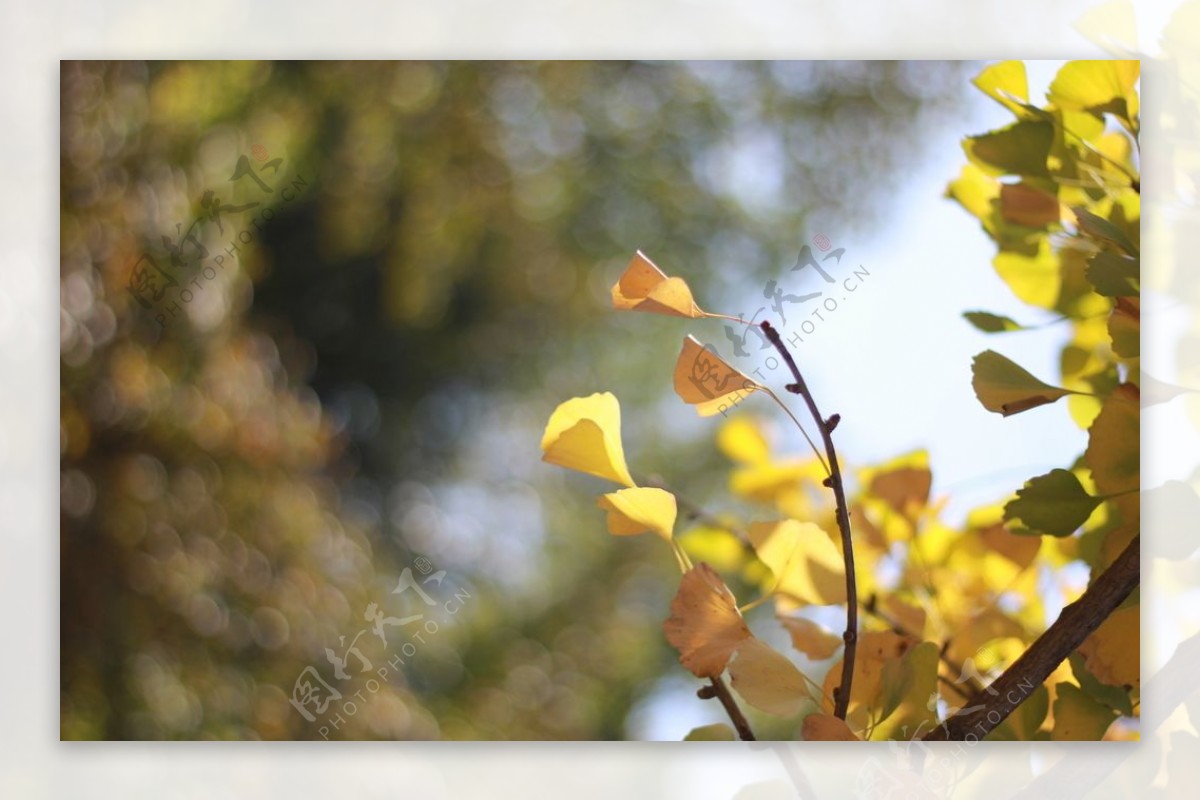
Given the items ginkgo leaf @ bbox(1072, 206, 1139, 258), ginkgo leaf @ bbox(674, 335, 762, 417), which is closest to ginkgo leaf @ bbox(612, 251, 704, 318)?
ginkgo leaf @ bbox(674, 335, 762, 417)

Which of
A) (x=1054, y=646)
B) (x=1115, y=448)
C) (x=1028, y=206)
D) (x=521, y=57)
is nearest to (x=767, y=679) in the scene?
(x=1054, y=646)

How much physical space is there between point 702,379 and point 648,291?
61mm

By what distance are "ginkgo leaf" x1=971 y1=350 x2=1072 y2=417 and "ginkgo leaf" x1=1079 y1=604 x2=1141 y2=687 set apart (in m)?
0.13

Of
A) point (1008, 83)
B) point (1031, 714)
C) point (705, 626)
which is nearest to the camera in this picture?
point (705, 626)

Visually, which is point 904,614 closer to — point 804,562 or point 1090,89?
point 804,562

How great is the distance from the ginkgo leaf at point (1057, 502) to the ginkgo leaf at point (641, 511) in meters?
0.21

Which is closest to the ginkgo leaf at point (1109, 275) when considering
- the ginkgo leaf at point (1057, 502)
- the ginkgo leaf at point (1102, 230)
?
the ginkgo leaf at point (1102, 230)

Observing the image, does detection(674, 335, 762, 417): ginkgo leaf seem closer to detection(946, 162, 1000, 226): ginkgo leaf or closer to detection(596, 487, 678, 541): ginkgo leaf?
detection(596, 487, 678, 541): ginkgo leaf

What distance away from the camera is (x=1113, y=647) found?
0.68m

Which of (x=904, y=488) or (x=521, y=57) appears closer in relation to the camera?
(x=904, y=488)

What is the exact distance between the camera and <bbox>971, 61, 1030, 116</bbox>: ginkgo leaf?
2.55 ft

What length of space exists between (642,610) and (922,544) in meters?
0.21

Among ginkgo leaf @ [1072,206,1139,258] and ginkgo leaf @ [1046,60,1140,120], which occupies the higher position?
ginkgo leaf @ [1046,60,1140,120]

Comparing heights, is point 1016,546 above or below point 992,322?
below
